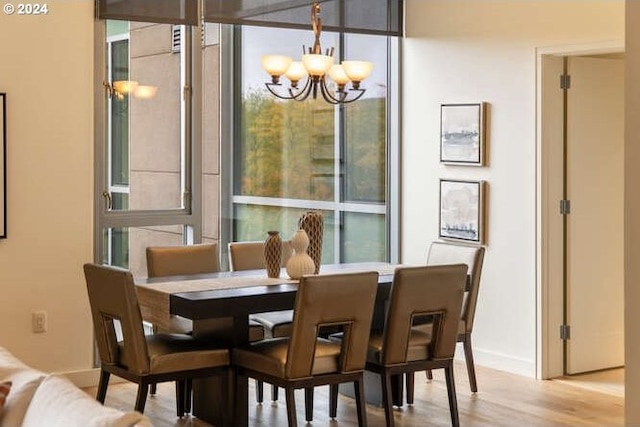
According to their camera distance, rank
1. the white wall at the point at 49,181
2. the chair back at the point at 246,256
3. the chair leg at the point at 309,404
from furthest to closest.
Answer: the chair back at the point at 246,256 → the white wall at the point at 49,181 → the chair leg at the point at 309,404

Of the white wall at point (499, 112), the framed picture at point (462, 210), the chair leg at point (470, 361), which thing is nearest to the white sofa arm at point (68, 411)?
the chair leg at point (470, 361)

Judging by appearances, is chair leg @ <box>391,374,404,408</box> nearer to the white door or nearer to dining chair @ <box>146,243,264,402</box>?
dining chair @ <box>146,243,264,402</box>

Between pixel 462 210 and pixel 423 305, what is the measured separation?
2001 millimetres

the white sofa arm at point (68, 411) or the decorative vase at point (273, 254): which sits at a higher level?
the decorative vase at point (273, 254)

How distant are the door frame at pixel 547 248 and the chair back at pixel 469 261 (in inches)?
25.1

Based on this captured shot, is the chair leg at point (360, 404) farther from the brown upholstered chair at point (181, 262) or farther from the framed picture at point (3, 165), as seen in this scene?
the framed picture at point (3, 165)

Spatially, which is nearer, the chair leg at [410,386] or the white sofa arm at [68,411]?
the white sofa arm at [68,411]

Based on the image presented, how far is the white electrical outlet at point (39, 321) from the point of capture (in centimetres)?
613

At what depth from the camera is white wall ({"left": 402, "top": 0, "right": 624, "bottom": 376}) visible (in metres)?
6.59

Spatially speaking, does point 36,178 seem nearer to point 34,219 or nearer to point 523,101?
point 34,219

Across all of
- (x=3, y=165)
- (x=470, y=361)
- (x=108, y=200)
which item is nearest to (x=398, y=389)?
(x=470, y=361)

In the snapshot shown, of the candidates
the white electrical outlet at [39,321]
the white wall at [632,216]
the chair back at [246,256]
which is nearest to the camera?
the white wall at [632,216]

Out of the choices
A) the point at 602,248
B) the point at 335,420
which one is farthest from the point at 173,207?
the point at 602,248

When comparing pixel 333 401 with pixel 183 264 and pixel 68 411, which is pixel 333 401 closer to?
pixel 183 264
